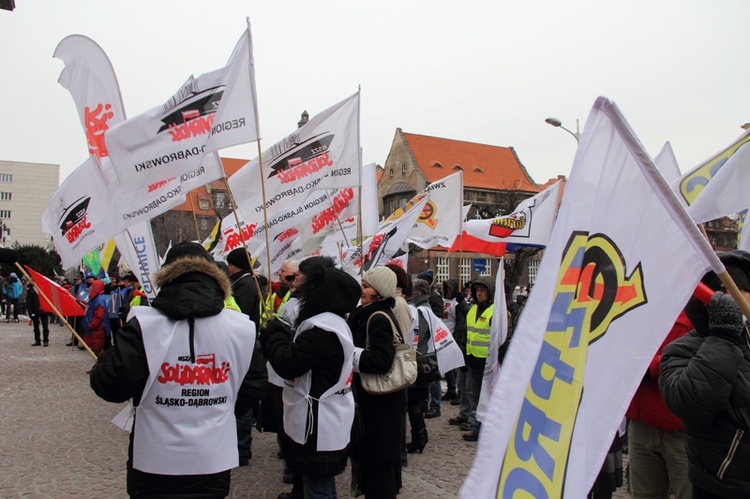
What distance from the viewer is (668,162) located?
21.0ft

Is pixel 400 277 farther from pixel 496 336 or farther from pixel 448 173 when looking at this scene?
pixel 448 173

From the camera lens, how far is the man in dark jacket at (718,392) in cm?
251

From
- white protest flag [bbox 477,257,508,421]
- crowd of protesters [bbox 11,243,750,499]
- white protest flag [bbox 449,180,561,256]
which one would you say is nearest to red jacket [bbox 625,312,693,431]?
crowd of protesters [bbox 11,243,750,499]

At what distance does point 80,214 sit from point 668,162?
18.5 ft

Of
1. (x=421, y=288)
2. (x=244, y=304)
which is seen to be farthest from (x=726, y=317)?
(x=421, y=288)

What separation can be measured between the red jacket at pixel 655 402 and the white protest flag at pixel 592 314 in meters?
1.81

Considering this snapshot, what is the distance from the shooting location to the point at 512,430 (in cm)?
173

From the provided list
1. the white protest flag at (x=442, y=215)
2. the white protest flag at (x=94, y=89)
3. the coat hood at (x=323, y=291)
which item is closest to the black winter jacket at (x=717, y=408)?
the coat hood at (x=323, y=291)

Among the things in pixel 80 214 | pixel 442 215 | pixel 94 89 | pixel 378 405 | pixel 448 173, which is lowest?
pixel 378 405

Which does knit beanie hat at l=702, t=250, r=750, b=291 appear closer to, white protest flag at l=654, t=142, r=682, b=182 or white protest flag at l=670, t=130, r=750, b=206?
white protest flag at l=670, t=130, r=750, b=206

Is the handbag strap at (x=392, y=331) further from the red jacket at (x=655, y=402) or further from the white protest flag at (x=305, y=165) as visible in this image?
the white protest flag at (x=305, y=165)

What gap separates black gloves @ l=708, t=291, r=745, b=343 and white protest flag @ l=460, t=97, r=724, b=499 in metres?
0.78

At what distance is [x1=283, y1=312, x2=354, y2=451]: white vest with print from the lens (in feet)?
12.6

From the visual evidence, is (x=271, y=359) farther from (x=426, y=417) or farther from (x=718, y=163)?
(x=426, y=417)
